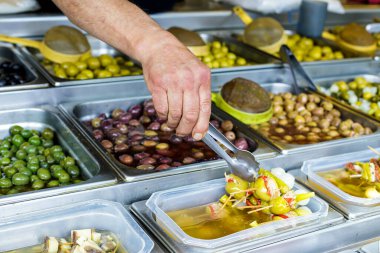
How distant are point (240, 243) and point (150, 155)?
673 millimetres

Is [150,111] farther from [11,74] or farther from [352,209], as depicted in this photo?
[352,209]

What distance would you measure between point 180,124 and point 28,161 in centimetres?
81

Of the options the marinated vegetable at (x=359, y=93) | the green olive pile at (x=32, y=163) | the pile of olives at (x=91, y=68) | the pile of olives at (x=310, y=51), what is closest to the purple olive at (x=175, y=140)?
the green olive pile at (x=32, y=163)

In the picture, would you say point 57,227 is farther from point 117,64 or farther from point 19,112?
point 117,64

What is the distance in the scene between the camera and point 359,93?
297 centimetres

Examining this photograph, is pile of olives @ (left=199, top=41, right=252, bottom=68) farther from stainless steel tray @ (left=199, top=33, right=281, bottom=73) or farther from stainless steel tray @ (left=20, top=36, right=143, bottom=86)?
stainless steel tray @ (left=20, top=36, right=143, bottom=86)

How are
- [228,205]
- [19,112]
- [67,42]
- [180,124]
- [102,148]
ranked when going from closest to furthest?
[180,124] < [228,205] < [102,148] < [19,112] < [67,42]

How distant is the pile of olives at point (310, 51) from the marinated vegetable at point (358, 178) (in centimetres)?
132

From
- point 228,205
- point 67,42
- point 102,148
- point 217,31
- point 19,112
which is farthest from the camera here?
point 217,31

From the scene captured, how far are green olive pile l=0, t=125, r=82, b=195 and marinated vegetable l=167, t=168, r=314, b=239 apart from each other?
48 cm

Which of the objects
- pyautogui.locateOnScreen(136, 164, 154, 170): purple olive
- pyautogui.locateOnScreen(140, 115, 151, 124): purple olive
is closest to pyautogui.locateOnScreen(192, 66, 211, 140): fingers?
pyautogui.locateOnScreen(136, 164, 154, 170): purple olive

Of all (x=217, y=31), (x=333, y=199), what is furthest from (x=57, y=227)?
(x=217, y=31)

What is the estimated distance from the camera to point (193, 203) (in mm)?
1766

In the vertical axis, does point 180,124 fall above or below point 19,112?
above
